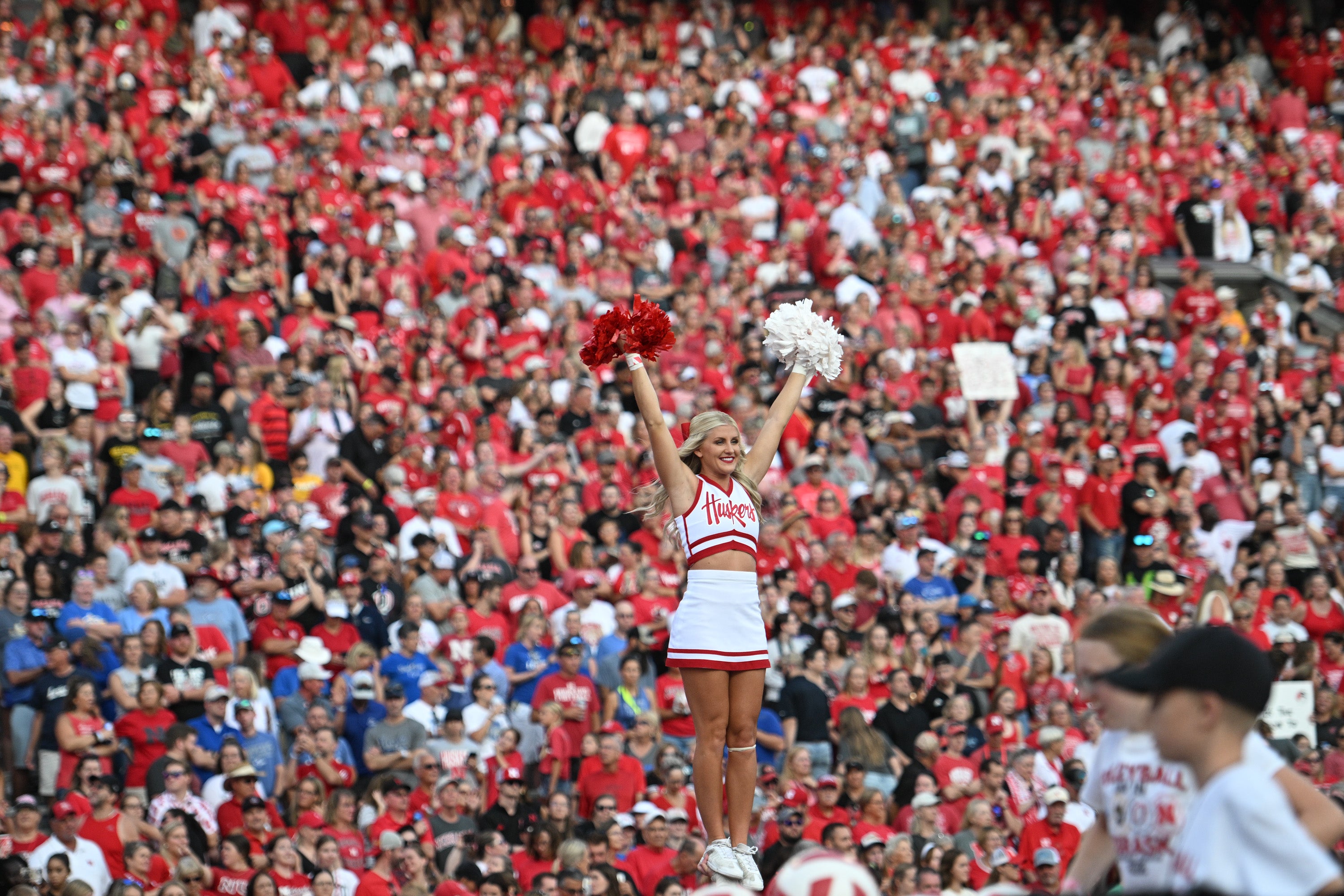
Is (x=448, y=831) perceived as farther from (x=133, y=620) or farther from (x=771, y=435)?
(x=771, y=435)

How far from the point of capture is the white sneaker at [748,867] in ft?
20.5

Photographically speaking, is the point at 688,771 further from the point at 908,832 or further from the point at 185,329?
the point at 185,329

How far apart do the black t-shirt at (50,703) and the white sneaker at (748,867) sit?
587 cm

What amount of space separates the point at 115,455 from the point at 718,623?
312 inches

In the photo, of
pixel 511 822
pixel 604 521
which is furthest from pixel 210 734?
pixel 604 521

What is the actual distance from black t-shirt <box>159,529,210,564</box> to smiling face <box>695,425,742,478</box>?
20.9ft

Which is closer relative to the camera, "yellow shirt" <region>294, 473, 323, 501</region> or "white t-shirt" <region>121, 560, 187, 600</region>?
"white t-shirt" <region>121, 560, 187, 600</region>

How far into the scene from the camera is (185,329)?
45.1 feet

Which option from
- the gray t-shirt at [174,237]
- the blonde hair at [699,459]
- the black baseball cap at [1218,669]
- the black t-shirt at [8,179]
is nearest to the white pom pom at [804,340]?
the blonde hair at [699,459]

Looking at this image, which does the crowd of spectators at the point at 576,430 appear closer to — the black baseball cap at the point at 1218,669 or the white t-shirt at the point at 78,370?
the white t-shirt at the point at 78,370

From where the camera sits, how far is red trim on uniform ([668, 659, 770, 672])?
6.39 meters

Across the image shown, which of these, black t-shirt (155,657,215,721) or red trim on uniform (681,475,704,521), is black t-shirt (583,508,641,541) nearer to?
black t-shirt (155,657,215,721)

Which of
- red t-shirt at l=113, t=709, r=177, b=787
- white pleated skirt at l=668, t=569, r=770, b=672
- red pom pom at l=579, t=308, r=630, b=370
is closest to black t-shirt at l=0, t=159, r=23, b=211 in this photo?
red t-shirt at l=113, t=709, r=177, b=787

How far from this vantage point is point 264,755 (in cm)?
1060
